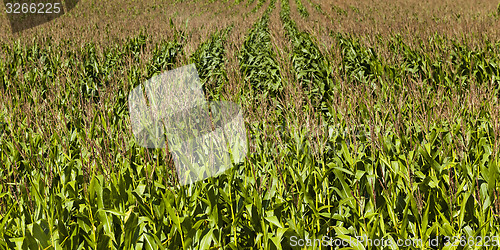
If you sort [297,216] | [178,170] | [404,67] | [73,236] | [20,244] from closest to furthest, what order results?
[20,244], [73,236], [297,216], [178,170], [404,67]

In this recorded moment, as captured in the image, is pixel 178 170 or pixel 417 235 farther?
pixel 178 170

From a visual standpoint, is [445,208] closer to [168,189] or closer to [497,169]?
[497,169]

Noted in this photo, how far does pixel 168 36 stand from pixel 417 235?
827 cm

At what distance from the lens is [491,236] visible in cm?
173

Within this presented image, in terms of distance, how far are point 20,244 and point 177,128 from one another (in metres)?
1.77

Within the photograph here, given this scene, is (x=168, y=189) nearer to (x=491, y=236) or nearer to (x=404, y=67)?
(x=491, y=236)

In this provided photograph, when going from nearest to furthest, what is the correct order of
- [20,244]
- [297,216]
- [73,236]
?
[20,244] < [73,236] < [297,216]

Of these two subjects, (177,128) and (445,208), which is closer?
(445,208)

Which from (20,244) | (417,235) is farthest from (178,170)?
(417,235)

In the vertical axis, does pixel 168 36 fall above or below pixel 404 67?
above

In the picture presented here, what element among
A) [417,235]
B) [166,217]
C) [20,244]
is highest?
[20,244]

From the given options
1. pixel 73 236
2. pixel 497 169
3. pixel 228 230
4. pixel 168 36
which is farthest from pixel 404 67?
pixel 168 36

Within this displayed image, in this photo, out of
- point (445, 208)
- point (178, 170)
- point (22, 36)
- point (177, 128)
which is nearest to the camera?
point (445, 208)

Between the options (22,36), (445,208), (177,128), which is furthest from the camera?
(22,36)
